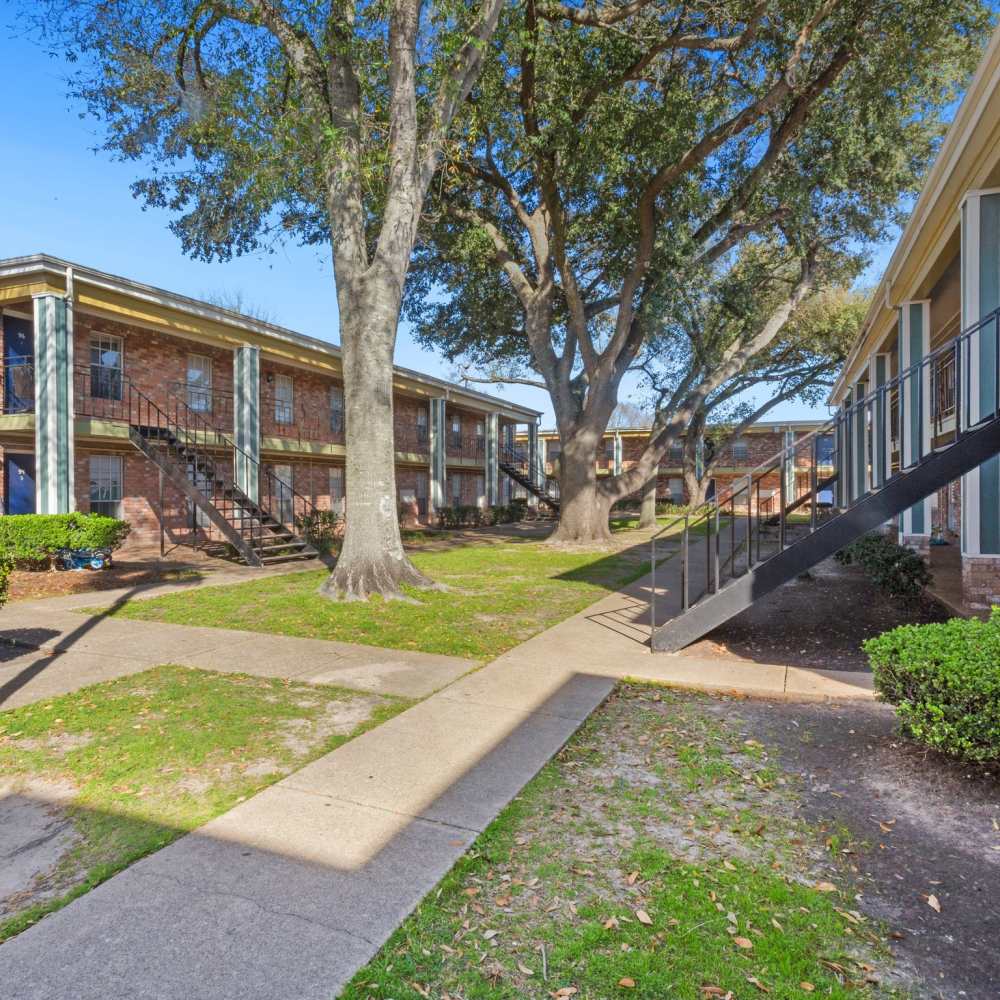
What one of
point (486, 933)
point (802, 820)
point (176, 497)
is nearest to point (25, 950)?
point (486, 933)

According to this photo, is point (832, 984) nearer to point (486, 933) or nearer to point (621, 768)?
point (486, 933)

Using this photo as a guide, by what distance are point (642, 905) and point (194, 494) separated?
43.1ft

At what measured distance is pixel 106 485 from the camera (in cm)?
1603

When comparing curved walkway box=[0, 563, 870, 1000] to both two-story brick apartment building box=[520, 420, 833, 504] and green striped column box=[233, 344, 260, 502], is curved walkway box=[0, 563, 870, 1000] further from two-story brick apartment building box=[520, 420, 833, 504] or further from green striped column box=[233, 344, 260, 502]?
two-story brick apartment building box=[520, 420, 833, 504]

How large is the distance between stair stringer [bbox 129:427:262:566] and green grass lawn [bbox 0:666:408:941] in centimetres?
827

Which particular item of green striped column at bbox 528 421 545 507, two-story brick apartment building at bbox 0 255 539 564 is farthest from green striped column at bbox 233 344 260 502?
green striped column at bbox 528 421 545 507

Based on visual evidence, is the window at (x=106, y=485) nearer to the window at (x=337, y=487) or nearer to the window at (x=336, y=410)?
the window at (x=336, y=410)

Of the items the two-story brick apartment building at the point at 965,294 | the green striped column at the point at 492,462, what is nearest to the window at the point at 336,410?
the green striped column at the point at 492,462

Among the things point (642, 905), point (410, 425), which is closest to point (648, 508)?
point (410, 425)

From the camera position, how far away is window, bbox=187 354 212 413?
17.6 meters

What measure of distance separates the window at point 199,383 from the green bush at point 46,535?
5.97 metres

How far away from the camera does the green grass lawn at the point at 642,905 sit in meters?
2.27

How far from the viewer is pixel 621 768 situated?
13.4 ft

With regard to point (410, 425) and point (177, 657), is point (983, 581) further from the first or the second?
point (410, 425)
